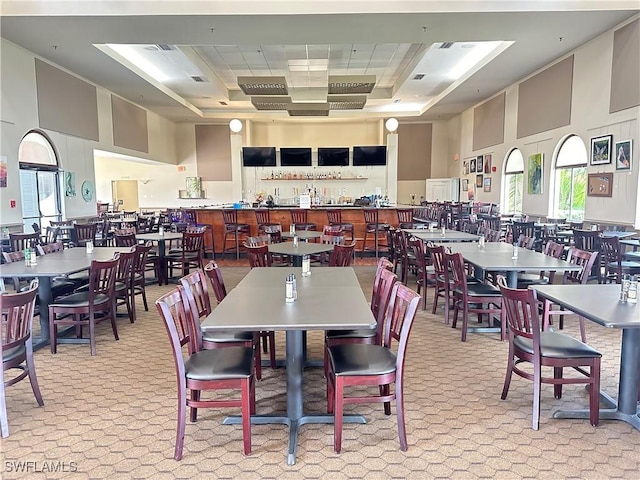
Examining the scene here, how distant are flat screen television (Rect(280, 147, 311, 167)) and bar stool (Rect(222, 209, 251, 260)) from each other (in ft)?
15.6

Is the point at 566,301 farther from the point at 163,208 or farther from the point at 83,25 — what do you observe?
the point at 163,208

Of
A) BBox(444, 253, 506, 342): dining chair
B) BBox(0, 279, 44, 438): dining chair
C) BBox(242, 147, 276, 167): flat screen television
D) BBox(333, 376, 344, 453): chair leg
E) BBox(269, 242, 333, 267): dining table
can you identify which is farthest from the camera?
BBox(242, 147, 276, 167): flat screen television

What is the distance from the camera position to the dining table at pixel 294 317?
2.29m

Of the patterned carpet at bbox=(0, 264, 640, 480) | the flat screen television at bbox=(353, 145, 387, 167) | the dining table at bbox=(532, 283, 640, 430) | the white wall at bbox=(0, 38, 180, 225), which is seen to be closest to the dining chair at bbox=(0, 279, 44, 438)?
the patterned carpet at bbox=(0, 264, 640, 480)

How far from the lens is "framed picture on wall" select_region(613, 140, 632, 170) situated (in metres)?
6.82

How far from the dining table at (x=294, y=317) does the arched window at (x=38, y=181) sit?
7.10 meters

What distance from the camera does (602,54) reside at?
738 centimetres

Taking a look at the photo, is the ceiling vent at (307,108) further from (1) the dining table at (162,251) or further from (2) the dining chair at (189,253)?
(1) the dining table at (162,251)

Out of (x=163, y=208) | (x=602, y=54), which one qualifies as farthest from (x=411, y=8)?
(x=163, y=208)

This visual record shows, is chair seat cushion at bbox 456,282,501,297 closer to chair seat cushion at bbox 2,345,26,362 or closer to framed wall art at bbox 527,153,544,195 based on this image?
chair seat cushion at bbox 2,345,26,362

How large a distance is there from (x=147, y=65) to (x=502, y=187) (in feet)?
32.1

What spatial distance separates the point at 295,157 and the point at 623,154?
29.3 feet

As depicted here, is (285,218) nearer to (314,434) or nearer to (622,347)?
(314,434)

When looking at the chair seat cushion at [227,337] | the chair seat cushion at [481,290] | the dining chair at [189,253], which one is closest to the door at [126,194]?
the dining chair at [189,253]
